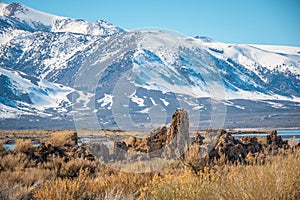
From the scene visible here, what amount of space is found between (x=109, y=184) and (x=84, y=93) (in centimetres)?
15008

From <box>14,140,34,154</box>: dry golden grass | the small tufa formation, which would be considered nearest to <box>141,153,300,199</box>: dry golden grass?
<box>14,140,34,154</box>: dry golden grass

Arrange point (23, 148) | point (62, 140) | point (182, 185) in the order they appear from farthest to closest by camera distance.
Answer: point (62, 140)
point (23, 148)
point (182, 185)

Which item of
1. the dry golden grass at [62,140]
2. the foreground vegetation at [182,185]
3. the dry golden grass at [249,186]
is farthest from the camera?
the dry golden grass at [62,140]

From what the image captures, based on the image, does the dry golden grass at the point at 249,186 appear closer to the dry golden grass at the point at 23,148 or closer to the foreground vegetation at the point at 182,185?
the foreground vegetation at the point at 182,185

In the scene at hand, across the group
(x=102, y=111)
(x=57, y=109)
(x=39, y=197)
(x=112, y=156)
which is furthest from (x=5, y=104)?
(x=39, y=197)

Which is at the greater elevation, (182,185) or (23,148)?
(182,185)

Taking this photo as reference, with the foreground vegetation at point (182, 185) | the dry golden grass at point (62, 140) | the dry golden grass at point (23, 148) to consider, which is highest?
the foreground vegetation at point (182, 185)

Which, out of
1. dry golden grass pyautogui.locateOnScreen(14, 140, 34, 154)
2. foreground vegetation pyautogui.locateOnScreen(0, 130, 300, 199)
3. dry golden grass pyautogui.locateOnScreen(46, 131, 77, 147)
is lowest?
dry golden grass pyautogui.locateOnScreen(46, 131, 77, 147)

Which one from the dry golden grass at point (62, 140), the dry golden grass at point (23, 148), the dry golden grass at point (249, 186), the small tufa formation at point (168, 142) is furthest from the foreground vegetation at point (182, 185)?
the dry golden grass at point (62, 140)

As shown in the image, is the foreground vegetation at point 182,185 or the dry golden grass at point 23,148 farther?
the dry golden grass at point 23,148

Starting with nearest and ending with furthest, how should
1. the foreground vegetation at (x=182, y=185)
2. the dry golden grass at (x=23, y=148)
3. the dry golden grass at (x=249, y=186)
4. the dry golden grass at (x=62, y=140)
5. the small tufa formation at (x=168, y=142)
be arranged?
1. the dry golden grass at (x=249, y=186)
2. the foreground vegetation at (x=182, y=185)
3. the dry golden grass at (x=23, y=148)
4. the small tufa formation at (x=168, y=142)
5. the dry golden grass at (x=62, y=140)

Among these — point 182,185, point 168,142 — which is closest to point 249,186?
point 182,185

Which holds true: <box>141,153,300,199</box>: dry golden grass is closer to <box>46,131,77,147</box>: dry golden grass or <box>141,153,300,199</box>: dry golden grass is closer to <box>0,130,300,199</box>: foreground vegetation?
<box>0,130,300,199</box>: foreground vegetation

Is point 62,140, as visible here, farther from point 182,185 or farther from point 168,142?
point 182,185
